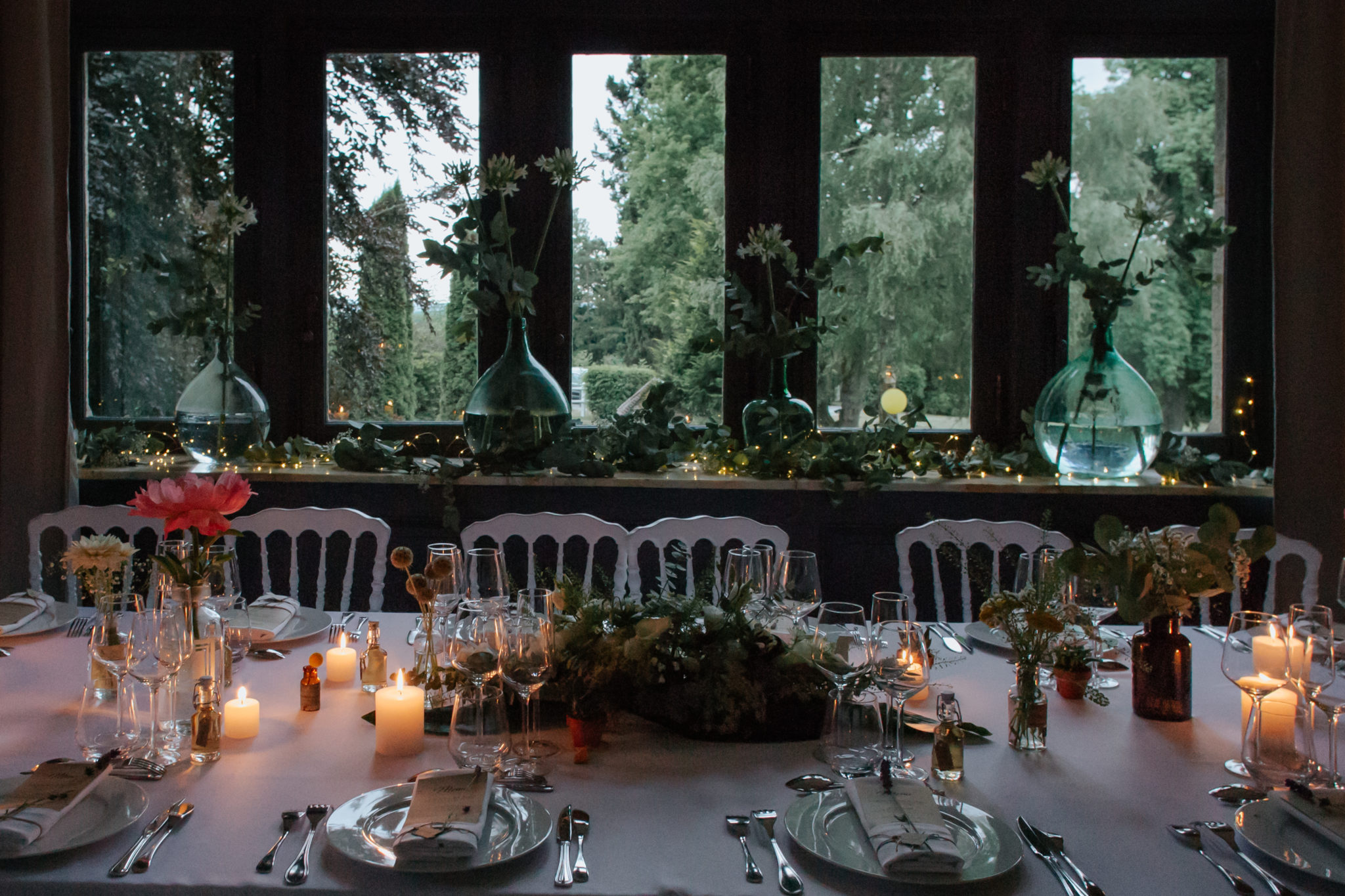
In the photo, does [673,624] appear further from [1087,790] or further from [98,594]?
[98,594]

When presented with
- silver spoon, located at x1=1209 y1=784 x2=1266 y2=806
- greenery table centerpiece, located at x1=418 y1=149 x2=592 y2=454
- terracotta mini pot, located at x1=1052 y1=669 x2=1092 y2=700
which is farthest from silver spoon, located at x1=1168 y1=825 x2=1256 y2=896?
greenery table centerpiece, located at x1=418 y1=149 x2=592 y2=454

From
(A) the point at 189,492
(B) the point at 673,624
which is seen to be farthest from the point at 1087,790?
(A) the point at 189,492

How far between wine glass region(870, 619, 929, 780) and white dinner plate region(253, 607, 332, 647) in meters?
1.06

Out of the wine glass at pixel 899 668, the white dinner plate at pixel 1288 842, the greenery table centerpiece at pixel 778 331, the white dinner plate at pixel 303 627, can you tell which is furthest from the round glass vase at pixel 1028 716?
the greenery table centerpiece at pixel 778 331

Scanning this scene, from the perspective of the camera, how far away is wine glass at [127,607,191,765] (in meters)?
1.27

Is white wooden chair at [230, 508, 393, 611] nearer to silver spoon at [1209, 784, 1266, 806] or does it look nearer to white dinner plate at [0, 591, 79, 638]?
white dinner plate at [0, 591, 79, 638]

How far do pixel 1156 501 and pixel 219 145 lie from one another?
295cm

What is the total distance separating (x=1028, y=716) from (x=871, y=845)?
40 cm

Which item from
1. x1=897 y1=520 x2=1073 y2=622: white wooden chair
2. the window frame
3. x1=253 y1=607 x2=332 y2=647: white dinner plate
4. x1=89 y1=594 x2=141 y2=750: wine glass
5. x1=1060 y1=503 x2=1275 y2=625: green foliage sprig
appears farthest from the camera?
the window frame

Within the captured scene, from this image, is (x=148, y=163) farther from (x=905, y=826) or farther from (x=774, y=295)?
(x=905, y=826)

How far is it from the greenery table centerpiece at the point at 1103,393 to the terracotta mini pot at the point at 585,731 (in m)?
2.00

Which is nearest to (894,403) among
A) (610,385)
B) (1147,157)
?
(610,385)

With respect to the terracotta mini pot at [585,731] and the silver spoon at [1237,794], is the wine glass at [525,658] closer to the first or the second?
the terracotta mini pot at [585,731]

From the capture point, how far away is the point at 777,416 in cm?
296
